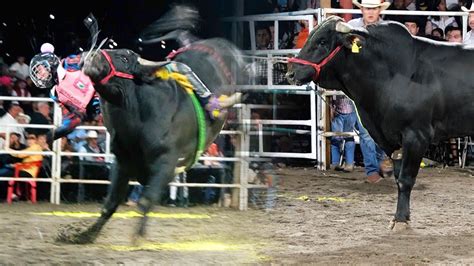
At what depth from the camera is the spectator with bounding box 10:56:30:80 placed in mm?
10255

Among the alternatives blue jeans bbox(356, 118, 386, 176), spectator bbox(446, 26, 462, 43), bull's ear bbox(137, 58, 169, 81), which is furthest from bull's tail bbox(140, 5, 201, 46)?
spectator bbox(446, 26, 462, 43)

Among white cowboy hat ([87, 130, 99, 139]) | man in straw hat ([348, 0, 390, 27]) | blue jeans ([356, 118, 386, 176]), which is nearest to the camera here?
man in straw hat ([348, 0, 390, 27])

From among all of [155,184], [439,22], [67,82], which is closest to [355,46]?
[155,184]

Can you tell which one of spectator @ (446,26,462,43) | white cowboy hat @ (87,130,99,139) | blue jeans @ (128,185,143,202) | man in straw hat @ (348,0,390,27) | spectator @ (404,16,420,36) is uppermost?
spectator @ (404,16,420,36)

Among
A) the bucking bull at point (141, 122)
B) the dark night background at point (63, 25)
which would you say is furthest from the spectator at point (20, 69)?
the bucking bull at point (141, 122)

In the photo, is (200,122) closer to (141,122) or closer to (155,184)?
(141,122)

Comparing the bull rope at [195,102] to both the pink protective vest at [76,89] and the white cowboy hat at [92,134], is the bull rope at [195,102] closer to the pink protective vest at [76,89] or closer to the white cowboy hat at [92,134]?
the pink protective vest at [76,89]

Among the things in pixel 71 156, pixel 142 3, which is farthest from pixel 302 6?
pixel 71 156

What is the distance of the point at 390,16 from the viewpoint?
10.9 meters

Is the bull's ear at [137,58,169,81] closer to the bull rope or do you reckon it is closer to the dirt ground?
the bull rope

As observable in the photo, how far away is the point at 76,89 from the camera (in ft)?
19.3

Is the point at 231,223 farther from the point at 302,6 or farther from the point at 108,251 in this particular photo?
the point at 302,6

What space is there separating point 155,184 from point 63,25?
712 cm

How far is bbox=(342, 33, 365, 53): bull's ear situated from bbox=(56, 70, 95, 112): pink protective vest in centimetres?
213
